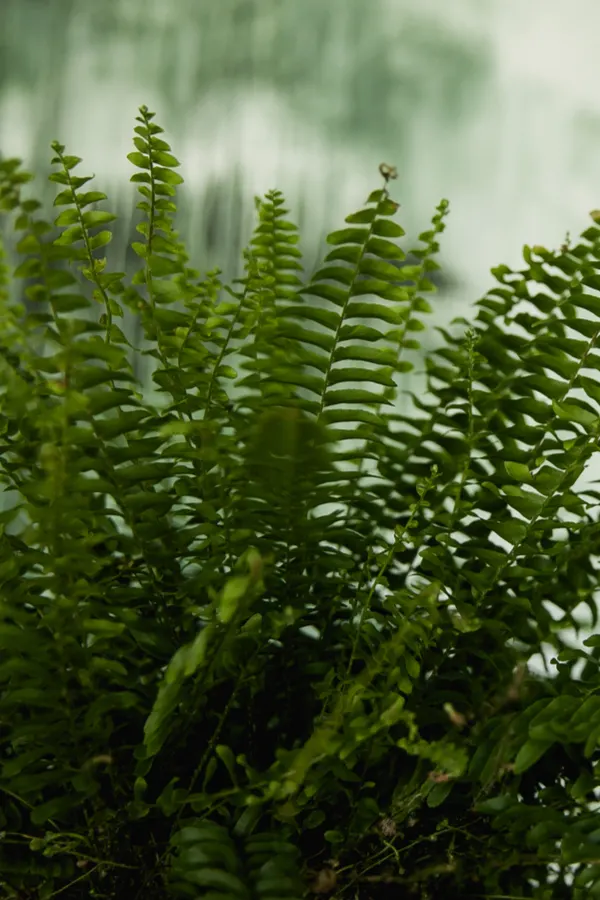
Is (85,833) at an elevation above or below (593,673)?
below

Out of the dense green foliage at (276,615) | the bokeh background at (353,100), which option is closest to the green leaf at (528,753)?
Result: the dense green foliage at (276,615)

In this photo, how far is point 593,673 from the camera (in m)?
0.64

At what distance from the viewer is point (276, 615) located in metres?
0.52

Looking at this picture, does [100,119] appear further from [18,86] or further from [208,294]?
[208,294]

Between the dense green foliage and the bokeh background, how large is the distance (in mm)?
519

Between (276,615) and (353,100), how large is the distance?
0.90 metres

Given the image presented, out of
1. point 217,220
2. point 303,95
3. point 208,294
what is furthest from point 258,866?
point 303,95

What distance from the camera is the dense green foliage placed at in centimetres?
50

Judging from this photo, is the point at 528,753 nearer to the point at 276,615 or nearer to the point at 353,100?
the point at 276,615

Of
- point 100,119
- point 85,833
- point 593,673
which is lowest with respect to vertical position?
point 85,833

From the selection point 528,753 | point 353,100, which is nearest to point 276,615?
point 528,753

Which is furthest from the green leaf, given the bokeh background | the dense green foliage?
the bokeh background

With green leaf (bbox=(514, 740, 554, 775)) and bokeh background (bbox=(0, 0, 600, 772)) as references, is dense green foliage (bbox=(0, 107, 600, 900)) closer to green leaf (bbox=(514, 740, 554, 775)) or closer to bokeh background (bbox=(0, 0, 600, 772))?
green leaf (bbox=(514, 740, 554, 775))

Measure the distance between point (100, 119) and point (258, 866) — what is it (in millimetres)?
1004
